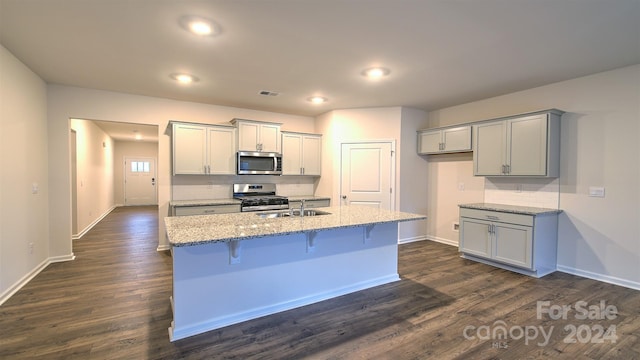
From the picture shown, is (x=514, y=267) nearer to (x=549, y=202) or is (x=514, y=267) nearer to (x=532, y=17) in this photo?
(x=549, y=202)

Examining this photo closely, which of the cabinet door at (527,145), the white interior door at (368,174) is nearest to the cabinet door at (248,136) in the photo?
the white interior door at (368,174)

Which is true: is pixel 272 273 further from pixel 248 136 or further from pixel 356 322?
pixel 248 136

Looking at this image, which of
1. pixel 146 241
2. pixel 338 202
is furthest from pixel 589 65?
pixel 146 241

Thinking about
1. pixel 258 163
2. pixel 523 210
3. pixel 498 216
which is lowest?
pixel 498 216

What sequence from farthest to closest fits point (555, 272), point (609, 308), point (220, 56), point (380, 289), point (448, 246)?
point (448, 246), point (555, 272), point (380, 289), point (220, 56), point (609, 308)

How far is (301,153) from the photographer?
5.54 m

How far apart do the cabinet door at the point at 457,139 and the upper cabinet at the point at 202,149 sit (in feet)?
11.6

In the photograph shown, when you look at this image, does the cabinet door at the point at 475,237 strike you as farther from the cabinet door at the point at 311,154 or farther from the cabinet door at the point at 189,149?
Result: the cabinet door at the point at 189,149

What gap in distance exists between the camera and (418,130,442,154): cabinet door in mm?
5133

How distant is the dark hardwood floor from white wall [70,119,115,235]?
107 inches

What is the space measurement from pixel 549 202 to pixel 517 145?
88 cm

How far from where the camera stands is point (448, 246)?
5.17 m

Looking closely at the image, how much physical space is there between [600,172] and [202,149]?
5.37 m

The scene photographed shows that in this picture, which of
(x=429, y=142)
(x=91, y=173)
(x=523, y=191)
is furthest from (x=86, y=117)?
(x=523, y=191)
